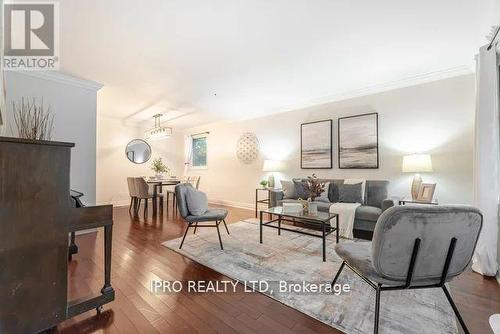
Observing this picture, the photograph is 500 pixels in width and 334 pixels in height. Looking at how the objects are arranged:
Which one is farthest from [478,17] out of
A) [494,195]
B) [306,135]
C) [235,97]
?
[235,97]

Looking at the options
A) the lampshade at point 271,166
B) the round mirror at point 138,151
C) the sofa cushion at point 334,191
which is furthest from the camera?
the round mirror at point 138,151

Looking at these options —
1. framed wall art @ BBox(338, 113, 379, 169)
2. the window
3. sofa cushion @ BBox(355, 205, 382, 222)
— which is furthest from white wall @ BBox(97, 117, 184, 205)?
sofa cushion @ BBox(355, 205, 382, 222)

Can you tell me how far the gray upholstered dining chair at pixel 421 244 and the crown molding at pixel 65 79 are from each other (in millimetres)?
4375

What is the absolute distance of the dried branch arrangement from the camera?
2914 mm

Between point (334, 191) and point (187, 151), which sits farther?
point (187, 151)

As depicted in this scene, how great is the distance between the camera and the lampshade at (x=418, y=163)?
3.05m

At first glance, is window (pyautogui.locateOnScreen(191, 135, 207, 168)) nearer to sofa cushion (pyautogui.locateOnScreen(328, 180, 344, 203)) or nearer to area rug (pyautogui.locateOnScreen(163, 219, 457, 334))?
area rug (pyautogui.locateOnScreen(163, 219, 457, 334))

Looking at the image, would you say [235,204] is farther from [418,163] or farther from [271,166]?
[418,163]

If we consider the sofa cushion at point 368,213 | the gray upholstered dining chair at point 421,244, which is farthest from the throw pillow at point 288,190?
the gray upholstered dining chair at point 421,244

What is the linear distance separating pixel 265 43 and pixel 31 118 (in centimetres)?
338

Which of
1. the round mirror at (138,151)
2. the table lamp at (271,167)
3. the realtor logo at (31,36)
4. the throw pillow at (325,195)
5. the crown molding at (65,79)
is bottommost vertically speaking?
the throw pillow at (325,195)

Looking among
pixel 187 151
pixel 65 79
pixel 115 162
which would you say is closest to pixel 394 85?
pixel 65 79

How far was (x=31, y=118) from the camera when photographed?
120 inches

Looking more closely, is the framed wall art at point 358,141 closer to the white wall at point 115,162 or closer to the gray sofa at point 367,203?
the gray sofa at point 367,203
